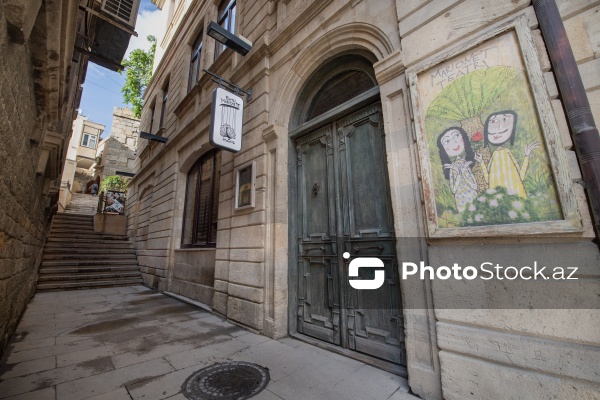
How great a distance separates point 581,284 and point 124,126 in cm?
2809

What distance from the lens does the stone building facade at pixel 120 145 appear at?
21.1 m

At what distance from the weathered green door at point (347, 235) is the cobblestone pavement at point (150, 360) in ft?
1.11

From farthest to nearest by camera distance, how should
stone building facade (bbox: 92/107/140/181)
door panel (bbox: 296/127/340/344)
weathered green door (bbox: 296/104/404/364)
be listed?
stone building facade (bbox: 92/107/140/181) → door panel (bbox: 296/127/340/344) → weathered green door (bbox: 296/104/404/364)

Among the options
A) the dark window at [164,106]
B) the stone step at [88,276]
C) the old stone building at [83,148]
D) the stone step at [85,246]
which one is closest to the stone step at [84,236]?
the stone step at [85,246]

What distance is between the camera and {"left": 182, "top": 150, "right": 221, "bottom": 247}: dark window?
6.57 m

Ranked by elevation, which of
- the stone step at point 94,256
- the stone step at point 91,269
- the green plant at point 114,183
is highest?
the green plant at point 114,183

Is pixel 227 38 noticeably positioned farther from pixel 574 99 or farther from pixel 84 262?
pixel 84 262

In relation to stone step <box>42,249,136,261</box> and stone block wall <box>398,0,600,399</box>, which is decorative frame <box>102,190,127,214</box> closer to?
stone step <box>42,249,136,261</box>

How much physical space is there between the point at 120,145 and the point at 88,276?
1720 centimetres

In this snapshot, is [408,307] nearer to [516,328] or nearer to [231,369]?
[516,328]

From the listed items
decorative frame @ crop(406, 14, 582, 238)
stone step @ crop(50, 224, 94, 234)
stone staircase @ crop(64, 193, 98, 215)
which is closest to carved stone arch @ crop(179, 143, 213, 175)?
decorative frame @ crop(406, 14, 582, 238)

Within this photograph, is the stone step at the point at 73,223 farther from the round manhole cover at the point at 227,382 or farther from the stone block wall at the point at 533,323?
the stone block wall at the point at 533,323

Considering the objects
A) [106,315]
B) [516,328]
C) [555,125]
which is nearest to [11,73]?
[555,125]

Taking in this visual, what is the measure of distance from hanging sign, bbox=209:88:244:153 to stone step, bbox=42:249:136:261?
28.3 feet
